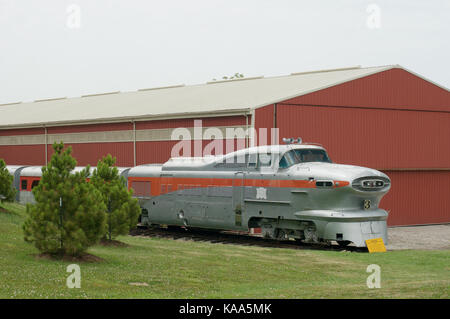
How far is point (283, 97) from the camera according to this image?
32469 millimetres

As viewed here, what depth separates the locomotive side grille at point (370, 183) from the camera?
23.0 m

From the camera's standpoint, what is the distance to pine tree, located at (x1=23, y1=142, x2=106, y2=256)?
57.8 ft

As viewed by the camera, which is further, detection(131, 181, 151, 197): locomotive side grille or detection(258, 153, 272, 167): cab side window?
detection(131, 181, 151, 197): locomotive side grille

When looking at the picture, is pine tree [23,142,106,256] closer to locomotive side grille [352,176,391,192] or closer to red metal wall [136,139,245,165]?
locomotive side grille [352,176,391,192]

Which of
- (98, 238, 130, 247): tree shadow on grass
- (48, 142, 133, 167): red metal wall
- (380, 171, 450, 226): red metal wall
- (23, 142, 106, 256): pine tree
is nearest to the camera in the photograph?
(23, 142, 106, 256): pine tree

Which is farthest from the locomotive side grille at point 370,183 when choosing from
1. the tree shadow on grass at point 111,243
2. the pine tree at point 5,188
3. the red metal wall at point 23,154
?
the red metal wall at point 23,154

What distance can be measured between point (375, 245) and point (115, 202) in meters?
8.55

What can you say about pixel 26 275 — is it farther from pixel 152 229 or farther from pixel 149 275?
pixel 152 229

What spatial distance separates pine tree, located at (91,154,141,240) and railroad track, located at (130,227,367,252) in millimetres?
4821

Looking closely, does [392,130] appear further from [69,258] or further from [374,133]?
[69,258]

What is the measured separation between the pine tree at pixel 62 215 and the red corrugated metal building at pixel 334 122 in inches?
564

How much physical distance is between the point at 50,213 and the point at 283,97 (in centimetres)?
1687

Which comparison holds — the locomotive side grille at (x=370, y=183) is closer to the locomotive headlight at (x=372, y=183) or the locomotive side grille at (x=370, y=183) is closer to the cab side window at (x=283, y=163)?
the locomotive headlight at (x=372, y=183)

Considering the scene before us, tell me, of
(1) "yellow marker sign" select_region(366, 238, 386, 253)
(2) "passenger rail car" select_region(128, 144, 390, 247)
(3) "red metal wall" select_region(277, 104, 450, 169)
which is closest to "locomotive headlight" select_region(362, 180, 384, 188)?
(2) "passenger rail car" select_region(128, 144, 390, 247)
